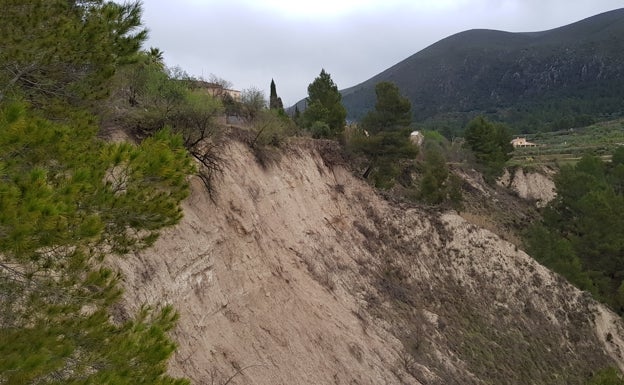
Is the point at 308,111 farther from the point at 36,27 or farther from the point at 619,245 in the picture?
the point at 36,27

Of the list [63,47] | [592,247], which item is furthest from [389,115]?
[63,47]

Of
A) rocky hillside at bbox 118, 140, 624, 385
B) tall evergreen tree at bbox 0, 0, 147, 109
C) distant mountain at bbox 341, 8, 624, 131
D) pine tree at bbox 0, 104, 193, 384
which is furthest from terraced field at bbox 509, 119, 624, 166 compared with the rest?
pine tree at bbox 0, 104, 193, 384

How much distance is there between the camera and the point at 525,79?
550 feet

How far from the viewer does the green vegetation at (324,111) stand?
3134 centimetres

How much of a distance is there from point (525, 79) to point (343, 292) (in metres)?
170

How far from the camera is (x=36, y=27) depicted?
5941 millimetres

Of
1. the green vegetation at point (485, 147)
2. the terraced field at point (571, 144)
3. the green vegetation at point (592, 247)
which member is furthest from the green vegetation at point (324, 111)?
the terraced field at point (571, 144)

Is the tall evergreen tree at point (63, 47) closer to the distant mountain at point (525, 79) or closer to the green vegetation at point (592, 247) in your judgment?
the green vegetation at point (592, 247)

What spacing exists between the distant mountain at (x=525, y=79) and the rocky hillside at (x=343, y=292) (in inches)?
4328

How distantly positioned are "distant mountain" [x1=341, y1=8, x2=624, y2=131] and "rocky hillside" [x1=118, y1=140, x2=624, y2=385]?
109940mm

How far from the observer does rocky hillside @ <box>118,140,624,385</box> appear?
1256cm

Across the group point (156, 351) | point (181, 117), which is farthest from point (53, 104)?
point (181, 117)

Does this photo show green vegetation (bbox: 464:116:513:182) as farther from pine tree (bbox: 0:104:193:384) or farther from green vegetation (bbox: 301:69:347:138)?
pine tree (bbox: 0:104:193:384)

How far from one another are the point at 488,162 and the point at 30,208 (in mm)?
50835
